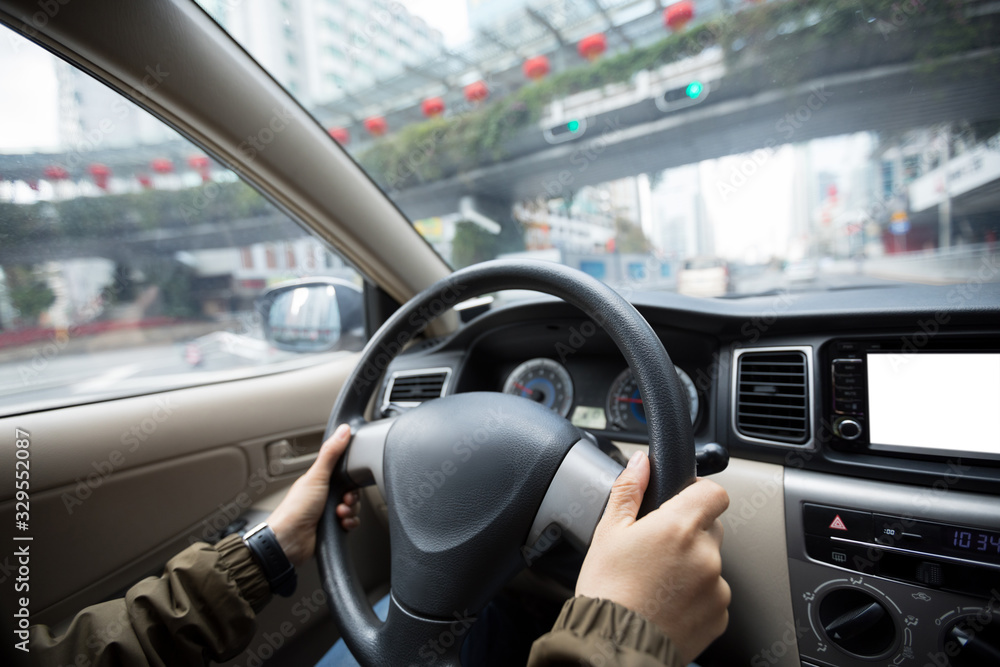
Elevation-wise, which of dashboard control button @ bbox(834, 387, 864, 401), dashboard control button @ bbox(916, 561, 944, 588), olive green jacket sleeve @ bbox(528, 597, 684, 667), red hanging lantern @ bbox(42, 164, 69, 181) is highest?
red hanging lantern @ bbox(42, 164, 69, 181)

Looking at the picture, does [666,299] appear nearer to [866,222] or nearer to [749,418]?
[749,418]

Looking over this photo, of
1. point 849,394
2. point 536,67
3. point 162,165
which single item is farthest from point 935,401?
point 162,165

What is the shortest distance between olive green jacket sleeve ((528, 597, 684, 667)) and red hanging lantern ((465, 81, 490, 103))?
176 cm

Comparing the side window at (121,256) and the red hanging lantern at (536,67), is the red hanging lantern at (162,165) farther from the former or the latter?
the red hanging lantern at (536,67)

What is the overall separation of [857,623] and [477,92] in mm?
1908

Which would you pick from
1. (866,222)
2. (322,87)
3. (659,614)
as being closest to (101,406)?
(322,87)

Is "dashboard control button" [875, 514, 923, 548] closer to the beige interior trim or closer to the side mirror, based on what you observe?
the beige interior trim

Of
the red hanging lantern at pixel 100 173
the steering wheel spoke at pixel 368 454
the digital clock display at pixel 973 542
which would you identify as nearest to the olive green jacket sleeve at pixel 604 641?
the steering wheel spoke at pixel 368 454

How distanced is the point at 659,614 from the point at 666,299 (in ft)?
2.83

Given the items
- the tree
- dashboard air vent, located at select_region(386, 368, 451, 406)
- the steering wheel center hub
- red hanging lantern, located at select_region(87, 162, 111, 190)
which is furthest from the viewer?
dashboard air vent, located at select_region(386, 368, 451, 406)

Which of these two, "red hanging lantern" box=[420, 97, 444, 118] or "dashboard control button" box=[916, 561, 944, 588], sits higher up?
"red hanging lantern" box=[420, 97, 444, 118]

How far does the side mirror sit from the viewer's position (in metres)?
2.00

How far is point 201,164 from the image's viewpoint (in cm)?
151

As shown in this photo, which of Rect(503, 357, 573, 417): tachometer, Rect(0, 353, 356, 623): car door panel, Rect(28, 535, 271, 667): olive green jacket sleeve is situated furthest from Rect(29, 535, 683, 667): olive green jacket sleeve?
Rect(503, 357, 573, 417): tachometer
